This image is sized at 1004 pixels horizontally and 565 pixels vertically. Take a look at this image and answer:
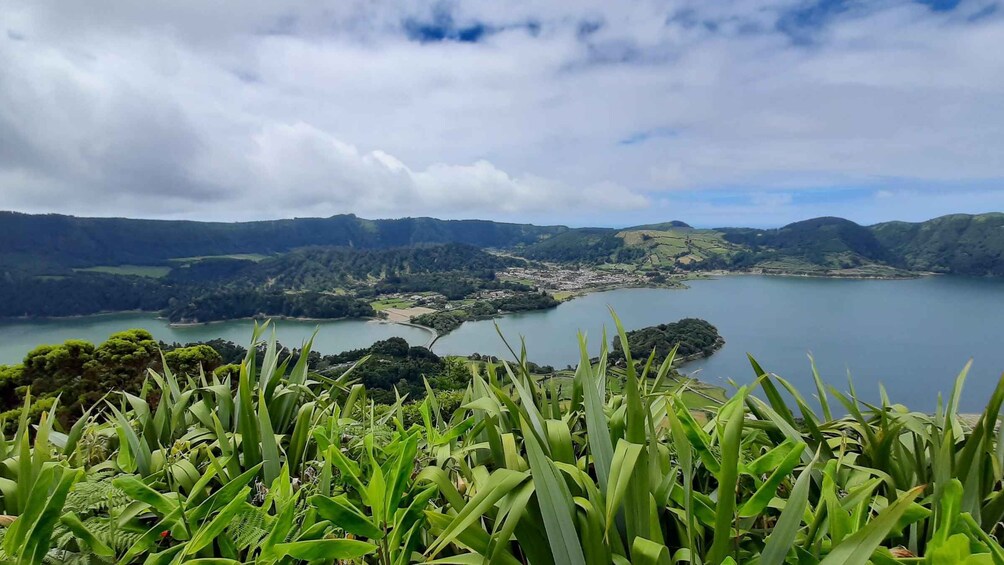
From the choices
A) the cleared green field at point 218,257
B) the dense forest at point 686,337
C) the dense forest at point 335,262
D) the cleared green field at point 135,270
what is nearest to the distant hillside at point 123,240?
the dense forest at point 335,262

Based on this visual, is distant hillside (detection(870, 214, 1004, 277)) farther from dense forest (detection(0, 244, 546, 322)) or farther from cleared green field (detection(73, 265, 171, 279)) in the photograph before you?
cleared green field (detection(73, 265, 171, 279))

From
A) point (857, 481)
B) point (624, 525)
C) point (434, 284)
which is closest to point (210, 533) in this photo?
point (624, 525)

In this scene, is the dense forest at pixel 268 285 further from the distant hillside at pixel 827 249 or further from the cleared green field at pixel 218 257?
the distant hillside at pixel 827 249

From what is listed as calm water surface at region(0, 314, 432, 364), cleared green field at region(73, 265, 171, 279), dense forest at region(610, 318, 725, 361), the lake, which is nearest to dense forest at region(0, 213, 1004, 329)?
cleared green field at region(73, 265, 171, 279)

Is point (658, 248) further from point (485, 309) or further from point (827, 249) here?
point (485, 309)

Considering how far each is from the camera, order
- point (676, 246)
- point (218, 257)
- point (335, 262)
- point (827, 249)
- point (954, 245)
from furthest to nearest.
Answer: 1. point (676, 246)
2. point (218, 257)
3. point (335, 262)
4. point (827, 249)
5. point (954, 245)

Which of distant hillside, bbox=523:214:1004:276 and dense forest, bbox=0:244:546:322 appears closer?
dense forest, bbox=0:244:546:322

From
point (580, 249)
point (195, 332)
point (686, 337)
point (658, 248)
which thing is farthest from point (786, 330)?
point (580, 249)
